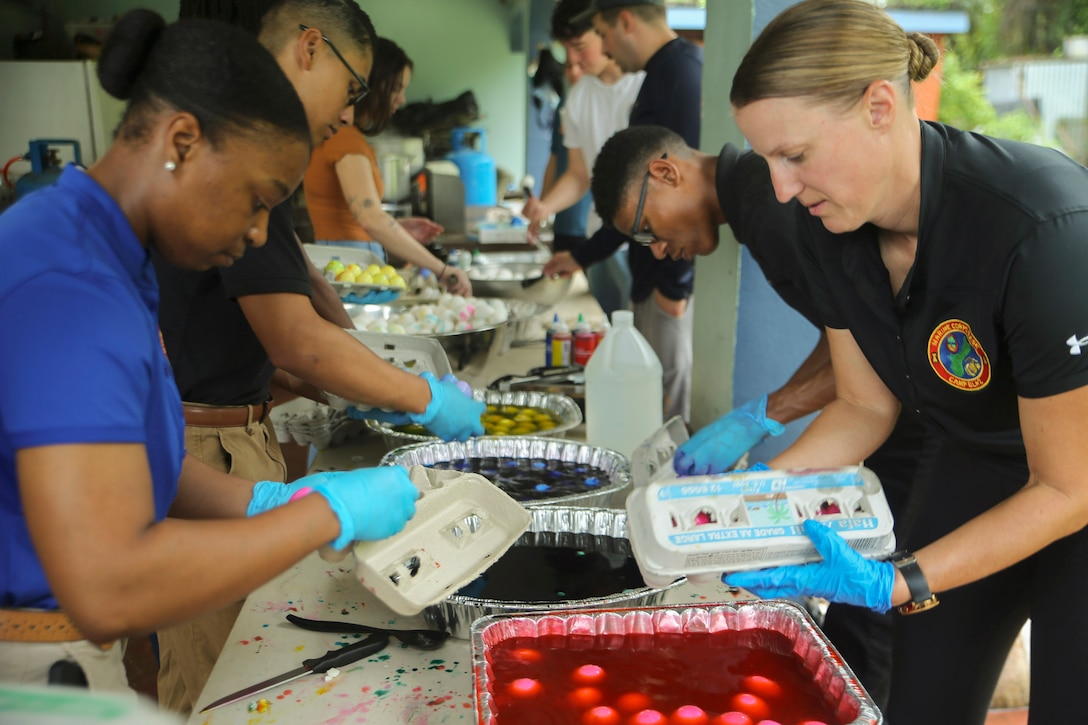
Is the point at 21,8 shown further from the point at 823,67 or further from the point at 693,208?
the point at 823,67

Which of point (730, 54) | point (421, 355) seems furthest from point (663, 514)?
point (730, 54)

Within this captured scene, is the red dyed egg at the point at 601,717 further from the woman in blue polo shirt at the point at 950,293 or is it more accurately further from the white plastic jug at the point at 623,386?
the white plastic jug at the point at 623,386

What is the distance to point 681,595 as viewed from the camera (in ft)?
5.50

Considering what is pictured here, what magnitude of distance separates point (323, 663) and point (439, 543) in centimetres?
30

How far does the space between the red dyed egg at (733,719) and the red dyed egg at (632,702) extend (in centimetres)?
11

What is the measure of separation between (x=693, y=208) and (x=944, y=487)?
1020 millimetres

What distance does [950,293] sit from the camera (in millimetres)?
1461

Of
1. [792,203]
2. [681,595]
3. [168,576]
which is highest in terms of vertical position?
[792,203]

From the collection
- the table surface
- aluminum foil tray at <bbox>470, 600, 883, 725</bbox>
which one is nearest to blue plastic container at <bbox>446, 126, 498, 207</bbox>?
the table surface

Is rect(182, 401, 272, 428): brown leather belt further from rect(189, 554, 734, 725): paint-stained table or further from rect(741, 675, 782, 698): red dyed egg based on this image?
rect(741, 675, 782, 698): red dyed egg

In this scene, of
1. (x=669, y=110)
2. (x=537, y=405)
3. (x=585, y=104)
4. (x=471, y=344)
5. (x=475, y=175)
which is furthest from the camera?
(x=475, y=175)

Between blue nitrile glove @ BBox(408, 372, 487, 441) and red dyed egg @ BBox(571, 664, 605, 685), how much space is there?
32.6 inches

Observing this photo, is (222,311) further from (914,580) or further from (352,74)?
(914,580)

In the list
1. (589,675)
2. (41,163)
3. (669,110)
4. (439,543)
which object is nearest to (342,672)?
(439,543)
